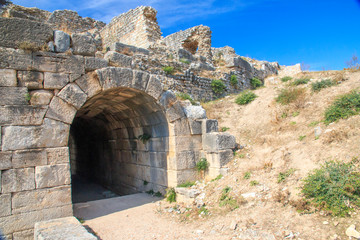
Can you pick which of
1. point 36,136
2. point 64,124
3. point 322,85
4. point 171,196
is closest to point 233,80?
point 322,85

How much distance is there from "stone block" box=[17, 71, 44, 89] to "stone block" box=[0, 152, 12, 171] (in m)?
1.23

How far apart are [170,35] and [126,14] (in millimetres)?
3719

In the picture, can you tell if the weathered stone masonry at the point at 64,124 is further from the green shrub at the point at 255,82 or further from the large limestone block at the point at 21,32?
the green shrub at the point at 255,82

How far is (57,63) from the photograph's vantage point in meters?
4.94

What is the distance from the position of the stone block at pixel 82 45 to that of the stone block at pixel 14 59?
867 mm

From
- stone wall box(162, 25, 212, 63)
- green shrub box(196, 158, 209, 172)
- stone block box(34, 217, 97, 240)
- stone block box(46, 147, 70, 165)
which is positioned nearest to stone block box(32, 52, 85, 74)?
stone block box(46, 147, 70, 165)

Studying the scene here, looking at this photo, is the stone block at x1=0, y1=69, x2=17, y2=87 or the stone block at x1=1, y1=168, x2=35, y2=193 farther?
the stone block at x1=0, y1=69, x2=17, y2=87

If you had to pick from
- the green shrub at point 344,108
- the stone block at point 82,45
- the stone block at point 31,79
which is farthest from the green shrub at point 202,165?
the stone block at point 31,79

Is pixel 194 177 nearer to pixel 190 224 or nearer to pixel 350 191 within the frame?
pixel 190 224

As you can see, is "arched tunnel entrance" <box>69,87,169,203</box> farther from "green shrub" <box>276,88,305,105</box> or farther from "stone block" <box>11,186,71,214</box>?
"green shrub" <box>276,88,305,105</box>

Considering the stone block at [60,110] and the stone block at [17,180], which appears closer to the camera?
the stone block at [17,180]

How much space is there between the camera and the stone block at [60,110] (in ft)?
15.7

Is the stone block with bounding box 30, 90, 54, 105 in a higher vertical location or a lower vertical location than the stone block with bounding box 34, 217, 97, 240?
higher

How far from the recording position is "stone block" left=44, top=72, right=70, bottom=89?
481cm
